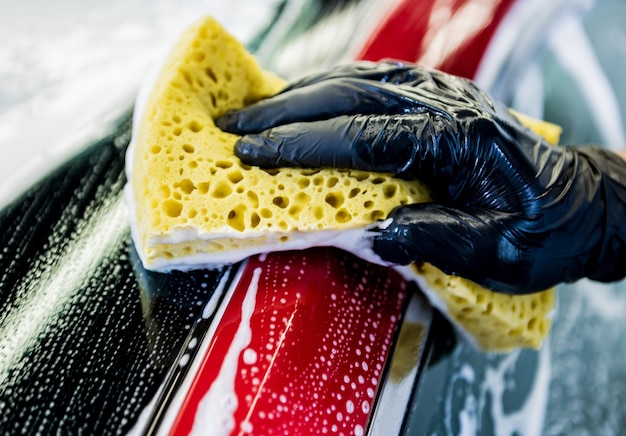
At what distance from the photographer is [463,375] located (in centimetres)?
142

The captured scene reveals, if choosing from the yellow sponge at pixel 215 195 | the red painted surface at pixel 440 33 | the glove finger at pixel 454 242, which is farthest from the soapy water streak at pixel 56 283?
the red painted surface at pixel 440 33

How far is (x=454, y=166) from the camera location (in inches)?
43.8

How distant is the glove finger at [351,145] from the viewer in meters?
1.08

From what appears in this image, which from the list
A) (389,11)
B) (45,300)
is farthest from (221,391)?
(389,11)

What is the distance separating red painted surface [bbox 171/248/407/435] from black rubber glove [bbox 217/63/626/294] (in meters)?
0.12

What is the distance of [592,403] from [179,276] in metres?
1.26

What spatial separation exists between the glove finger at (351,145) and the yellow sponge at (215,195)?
31 mm

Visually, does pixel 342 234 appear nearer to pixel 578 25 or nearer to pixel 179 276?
pixel 179 276

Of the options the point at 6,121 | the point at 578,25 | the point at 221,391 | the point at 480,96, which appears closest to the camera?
the point at 221,391

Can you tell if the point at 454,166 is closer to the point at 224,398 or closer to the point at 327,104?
the point at 327,104

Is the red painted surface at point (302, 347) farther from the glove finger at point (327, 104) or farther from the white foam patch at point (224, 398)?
the glove finger at point (327, 104)

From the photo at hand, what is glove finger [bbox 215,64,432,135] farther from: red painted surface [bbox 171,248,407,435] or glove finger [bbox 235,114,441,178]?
red painted surface [bbox 171,248,407,435]

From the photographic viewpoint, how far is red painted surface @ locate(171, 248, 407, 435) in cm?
98

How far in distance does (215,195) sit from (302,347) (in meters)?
0.34
